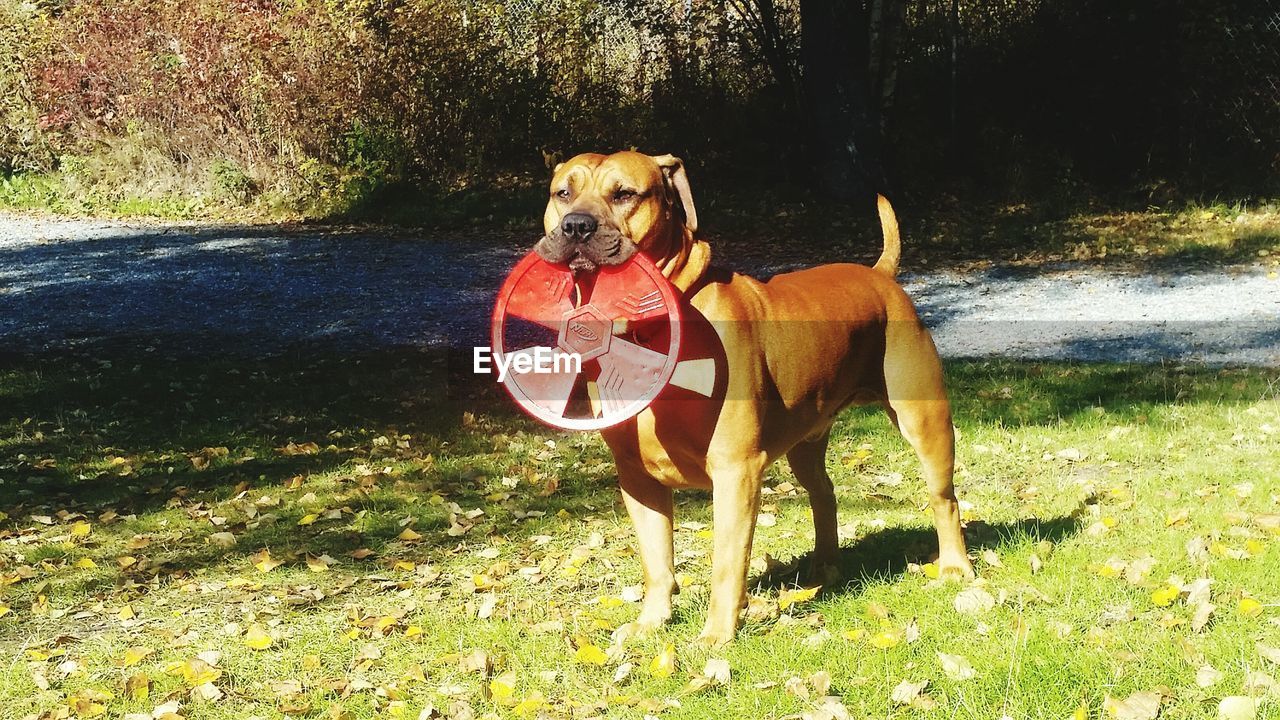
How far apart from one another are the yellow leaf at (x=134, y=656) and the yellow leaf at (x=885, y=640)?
2571 mm

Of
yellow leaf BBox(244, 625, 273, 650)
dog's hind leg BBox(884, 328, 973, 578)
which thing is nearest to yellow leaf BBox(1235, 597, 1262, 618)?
dog's hind leg BBox(884, 328, 973, 578)

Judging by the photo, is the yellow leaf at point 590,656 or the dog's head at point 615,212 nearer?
the dog's head at point 615,212

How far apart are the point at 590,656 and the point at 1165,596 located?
191 cm

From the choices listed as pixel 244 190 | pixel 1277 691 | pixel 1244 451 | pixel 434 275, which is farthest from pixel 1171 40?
pixel 1277 691

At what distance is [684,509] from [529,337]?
13.0 ft

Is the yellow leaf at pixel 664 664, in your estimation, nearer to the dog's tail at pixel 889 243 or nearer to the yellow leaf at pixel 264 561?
the dog's tail at pixel 889 243

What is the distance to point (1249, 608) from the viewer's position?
4.00 m

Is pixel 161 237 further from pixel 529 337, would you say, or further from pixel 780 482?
pixel 780 482

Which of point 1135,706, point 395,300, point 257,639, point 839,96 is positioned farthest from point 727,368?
point 839,96

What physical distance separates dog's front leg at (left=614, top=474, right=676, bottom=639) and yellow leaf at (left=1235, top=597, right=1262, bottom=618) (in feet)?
6.11

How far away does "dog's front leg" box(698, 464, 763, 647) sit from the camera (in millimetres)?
3932

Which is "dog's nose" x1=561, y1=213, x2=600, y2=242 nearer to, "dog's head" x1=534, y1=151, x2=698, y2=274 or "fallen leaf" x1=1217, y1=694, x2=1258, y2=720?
"dog's head" x1=534, y1=151, x2=698, y2=274

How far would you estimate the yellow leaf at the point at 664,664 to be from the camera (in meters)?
3.88

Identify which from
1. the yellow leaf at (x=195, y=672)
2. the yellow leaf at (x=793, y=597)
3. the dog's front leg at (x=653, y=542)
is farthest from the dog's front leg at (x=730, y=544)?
the yellow leaf at (x=195, y=672)
